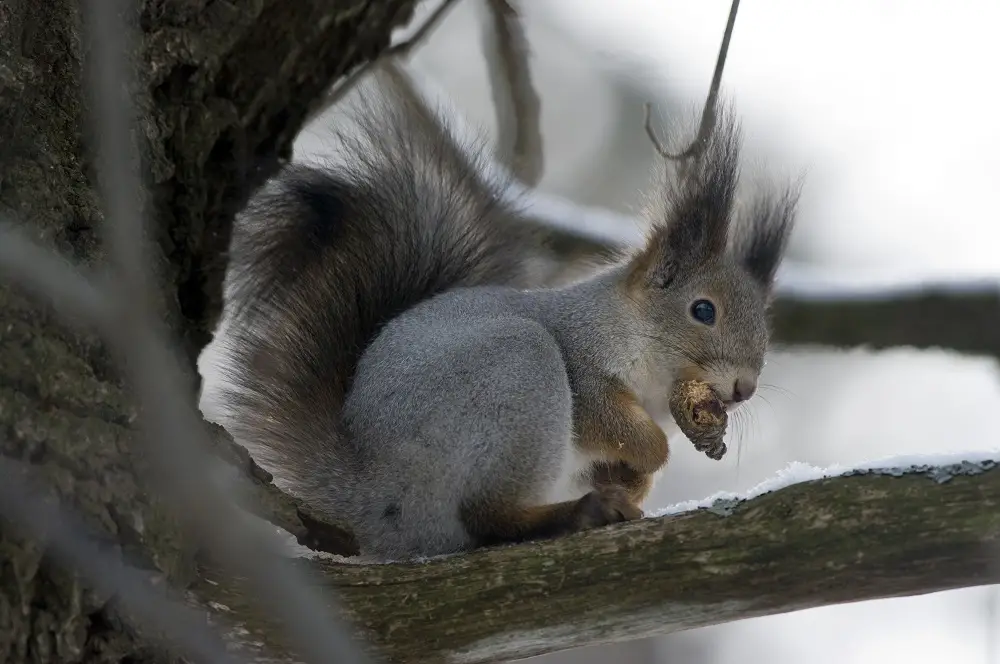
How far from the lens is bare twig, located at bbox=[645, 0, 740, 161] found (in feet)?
5.55

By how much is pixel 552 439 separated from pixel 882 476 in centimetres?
52

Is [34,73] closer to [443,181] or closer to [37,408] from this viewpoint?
[37,408]

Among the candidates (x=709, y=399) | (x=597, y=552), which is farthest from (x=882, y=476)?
(x=709, y=399)

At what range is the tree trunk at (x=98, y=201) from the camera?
3.78ft

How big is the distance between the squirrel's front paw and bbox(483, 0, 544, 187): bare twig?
92 cm

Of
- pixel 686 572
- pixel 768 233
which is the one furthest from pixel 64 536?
pixel 768 233

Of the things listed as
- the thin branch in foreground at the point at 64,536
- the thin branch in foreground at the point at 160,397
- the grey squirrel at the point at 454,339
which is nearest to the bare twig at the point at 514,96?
the grey squirrel at the point at 454,339

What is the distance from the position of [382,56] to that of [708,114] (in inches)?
23.2

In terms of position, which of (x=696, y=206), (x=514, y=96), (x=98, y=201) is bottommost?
(x=98, y=201)

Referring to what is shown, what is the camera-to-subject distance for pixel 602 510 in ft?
4.96

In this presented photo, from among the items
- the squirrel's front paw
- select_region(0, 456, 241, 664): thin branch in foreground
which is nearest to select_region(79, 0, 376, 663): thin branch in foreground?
select_region(0, 456, 241, 664): thin branch in foreground

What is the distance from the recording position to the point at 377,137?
191 cm

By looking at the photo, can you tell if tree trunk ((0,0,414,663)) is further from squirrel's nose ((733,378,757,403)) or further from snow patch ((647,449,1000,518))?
squirrel's nose ((733,378,757,403))

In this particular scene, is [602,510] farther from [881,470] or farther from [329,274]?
[329,274]
